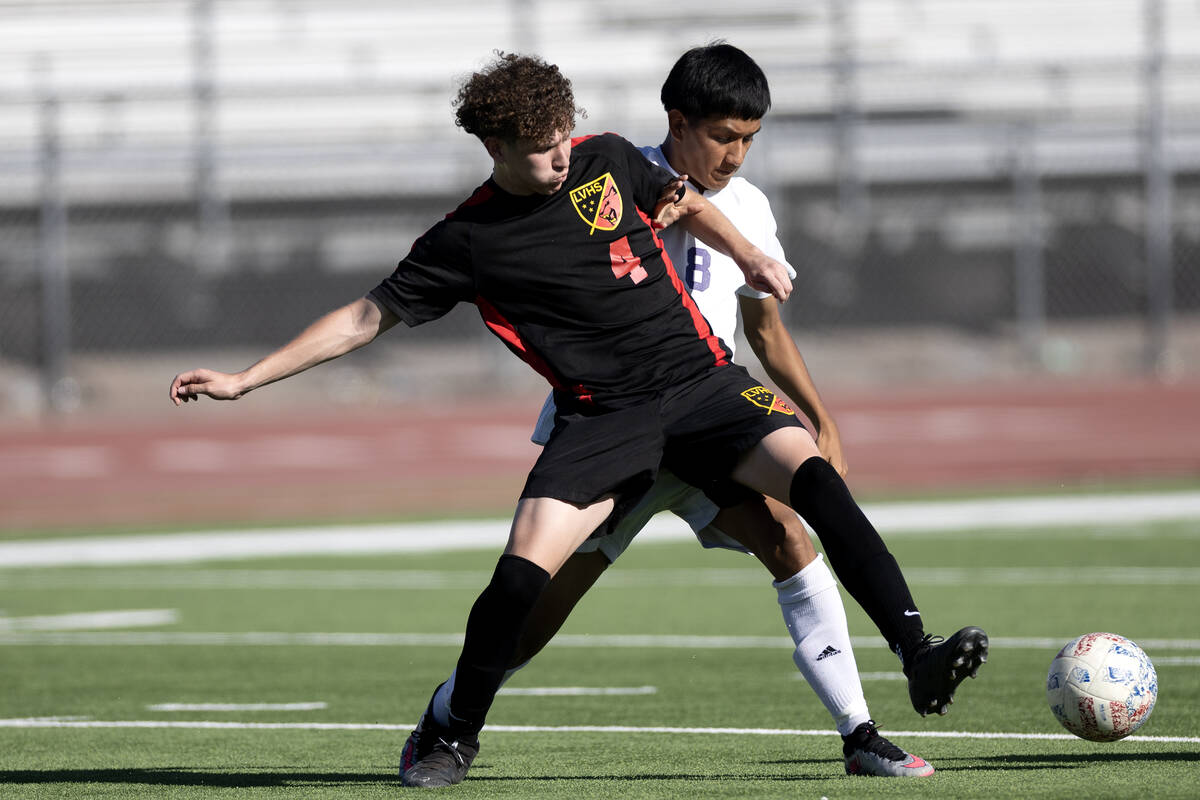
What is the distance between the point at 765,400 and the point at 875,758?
0.96 m

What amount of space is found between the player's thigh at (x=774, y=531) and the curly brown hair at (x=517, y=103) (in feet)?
3.66

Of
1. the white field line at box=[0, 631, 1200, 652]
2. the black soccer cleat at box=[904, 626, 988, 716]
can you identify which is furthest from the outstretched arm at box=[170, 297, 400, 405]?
the white field line at box=[0, 631, 1200, 652]

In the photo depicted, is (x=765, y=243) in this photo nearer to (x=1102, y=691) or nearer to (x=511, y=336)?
(x=511, y=336)

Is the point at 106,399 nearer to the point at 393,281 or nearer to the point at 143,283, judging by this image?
the point at 143,283

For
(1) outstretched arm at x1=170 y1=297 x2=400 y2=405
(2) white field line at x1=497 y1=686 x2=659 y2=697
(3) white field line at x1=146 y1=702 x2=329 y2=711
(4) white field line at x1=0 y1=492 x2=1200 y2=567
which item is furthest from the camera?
(4) white field line at x1=0 y1=492 x2=1200 y2=567

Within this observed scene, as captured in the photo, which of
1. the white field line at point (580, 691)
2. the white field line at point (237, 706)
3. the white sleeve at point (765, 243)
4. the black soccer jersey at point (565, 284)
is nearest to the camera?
the black soccer jersey at point (565, 284)

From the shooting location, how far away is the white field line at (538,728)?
18.4ft

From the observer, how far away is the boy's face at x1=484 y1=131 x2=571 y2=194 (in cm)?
461

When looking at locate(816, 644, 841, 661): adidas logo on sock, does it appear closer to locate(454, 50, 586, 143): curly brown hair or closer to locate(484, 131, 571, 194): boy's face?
locate(484, 131, 571, 194): boy's face

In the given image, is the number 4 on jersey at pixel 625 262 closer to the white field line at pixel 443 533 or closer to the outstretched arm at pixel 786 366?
the outstretched arm at pixel 786 366

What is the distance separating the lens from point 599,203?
4824mm

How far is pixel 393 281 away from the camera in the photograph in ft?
15.9

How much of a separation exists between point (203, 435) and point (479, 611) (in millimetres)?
12771

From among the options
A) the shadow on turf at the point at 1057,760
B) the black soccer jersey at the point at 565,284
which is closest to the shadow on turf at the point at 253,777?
the shadow on turf at the point at 1057,760
